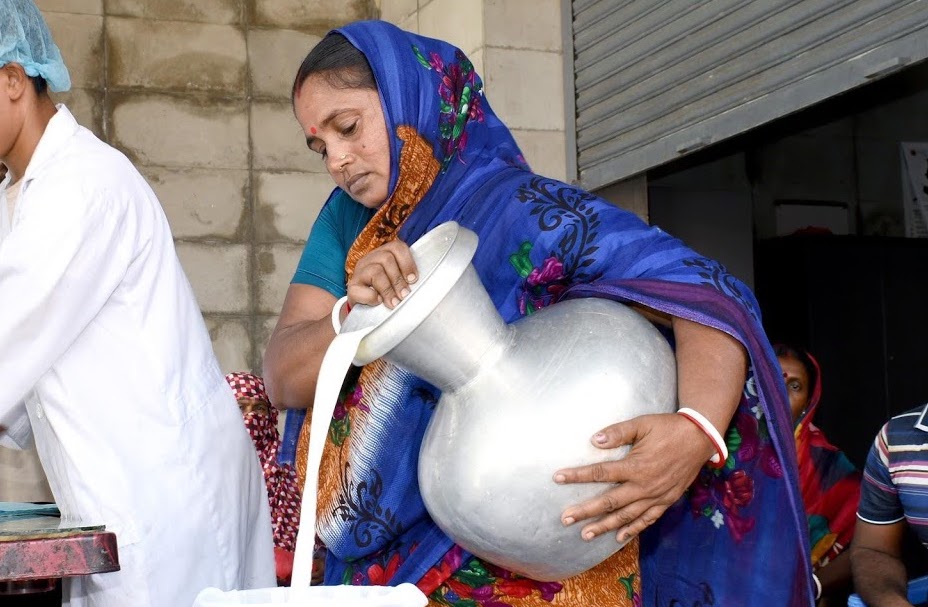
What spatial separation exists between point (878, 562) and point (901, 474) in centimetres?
27

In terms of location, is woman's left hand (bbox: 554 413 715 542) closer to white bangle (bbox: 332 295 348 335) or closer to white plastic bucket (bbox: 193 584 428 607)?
white plastic bucket (bbox: 193 584 428 607)

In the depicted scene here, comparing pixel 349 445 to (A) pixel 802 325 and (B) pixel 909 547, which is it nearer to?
(B) pixel 909 547

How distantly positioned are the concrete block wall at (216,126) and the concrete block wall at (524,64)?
97 cm

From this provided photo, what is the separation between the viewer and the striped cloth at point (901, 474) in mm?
2853

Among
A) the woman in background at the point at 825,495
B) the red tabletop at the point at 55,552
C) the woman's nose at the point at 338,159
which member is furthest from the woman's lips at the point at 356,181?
the woman in background at the point at 825,495

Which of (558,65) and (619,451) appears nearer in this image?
(619,451)

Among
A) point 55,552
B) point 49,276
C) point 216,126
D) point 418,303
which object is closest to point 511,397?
point 418,303

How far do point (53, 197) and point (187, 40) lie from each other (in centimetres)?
331

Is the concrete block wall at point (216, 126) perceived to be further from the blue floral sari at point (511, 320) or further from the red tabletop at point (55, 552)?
the red tabletop at point (55, 552)

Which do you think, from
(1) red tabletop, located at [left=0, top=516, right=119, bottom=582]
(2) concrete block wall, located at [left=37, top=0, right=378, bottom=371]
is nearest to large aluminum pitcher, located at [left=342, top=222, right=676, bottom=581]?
(1) red tabletop, located at [left=0, top=516, right=119, bottom=582]

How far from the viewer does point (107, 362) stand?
79.4 inches

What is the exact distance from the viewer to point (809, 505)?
3959 mm

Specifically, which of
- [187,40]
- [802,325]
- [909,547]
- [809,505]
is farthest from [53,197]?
[802,325]

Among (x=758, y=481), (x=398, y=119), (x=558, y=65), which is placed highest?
(x=558, y=65)
